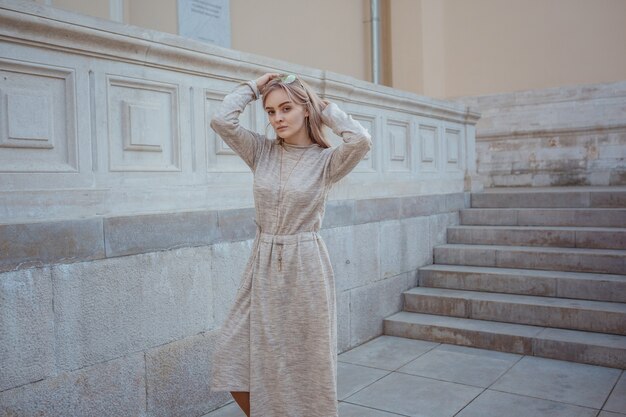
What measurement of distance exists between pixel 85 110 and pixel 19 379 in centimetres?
132

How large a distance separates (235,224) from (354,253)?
152 centimetres

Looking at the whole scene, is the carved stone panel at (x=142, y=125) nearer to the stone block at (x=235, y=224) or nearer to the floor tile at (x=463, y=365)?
the stone block at (x=235, y=224)

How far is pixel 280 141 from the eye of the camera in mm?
2541

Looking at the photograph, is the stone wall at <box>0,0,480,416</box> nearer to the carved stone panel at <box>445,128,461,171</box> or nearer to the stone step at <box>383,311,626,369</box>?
the stone step at <box>383,311,626,369</box>

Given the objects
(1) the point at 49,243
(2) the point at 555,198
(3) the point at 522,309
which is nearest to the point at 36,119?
(1) the point at 49,243

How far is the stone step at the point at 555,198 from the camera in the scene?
6469mm

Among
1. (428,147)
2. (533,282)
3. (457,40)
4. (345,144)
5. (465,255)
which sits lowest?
(533,282)

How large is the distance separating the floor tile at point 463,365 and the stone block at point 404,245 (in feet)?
3.13

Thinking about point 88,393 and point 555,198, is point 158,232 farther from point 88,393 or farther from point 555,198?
point 555,198

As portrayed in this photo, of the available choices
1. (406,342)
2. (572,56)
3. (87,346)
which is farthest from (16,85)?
(572,56)

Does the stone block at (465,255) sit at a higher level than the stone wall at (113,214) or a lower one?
lower

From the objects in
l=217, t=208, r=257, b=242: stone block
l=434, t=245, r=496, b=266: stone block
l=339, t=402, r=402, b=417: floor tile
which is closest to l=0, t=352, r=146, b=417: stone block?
l=217, t=208, r=257, b=242: stone block

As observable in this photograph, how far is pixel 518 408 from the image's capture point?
3.78 m

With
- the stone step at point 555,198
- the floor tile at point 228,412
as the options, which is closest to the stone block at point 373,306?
the floor tile at point 228,412
